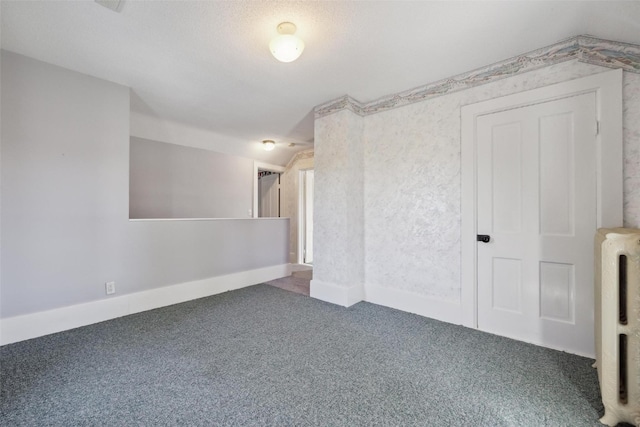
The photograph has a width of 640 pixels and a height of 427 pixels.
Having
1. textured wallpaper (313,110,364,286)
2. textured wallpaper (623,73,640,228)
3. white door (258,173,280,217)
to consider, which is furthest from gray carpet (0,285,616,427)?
white door (258,173,280,217)

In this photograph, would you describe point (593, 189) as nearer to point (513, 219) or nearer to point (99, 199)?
point (513, 219)

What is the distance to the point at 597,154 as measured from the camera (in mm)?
1969

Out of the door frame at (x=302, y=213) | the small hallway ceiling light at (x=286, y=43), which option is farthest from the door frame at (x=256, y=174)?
the small hallway ceiling light at (x=286, y=43)

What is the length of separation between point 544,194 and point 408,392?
193 centimetres

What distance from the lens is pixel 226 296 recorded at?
3516mm

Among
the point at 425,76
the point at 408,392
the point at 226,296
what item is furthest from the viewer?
the point at 226,296

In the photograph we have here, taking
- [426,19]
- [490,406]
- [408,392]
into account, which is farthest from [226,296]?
[426,19]

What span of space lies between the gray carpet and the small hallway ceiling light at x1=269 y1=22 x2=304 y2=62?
2271 mm

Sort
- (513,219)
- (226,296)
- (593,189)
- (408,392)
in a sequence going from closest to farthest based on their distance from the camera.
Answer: (408,392) → (593,189) → (513,219) → (226,296)

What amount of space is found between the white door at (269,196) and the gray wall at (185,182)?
2.67 ft

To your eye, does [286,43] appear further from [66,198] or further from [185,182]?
[185,182]

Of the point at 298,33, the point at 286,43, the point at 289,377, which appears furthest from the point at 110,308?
the point at 298,33

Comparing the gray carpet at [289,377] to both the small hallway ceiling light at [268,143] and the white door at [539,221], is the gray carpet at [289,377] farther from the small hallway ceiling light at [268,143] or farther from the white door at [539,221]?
the small hallway ceiling light at [268,143]

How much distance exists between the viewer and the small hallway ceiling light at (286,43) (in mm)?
1875
